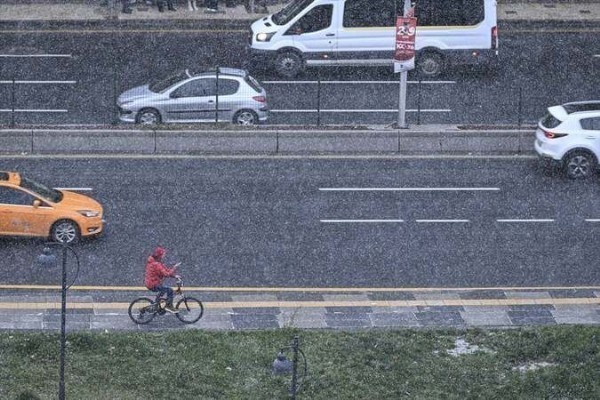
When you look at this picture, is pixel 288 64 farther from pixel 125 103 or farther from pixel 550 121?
pixel 550 121

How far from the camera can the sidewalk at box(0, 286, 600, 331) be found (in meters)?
21.0

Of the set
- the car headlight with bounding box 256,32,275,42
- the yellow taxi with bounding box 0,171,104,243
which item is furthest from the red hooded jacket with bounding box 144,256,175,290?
the car headlight with bounding box 256,32,275,42

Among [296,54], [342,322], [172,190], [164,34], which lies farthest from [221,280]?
[164,34]

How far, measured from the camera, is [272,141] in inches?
1159

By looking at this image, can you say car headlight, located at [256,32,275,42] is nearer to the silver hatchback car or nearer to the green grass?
the silver hatchback car

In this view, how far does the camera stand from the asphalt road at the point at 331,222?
2312cm

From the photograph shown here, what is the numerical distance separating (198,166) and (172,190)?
5.88 feet

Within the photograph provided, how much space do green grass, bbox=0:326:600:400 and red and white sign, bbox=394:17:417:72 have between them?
10.3m

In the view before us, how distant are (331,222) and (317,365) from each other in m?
A: 6.17

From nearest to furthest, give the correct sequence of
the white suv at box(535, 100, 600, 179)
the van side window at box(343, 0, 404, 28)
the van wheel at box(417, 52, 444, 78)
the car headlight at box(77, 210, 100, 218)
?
the car headlight at box(77, 210, 100, 218), the white suv at box(535, 100, 600, 179), the van wheel at box(417, 52, 444, 78), the van side window at box(343, 0, 404, 28)

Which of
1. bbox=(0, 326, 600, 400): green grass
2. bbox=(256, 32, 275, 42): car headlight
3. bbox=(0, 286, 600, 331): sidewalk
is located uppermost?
bbox=(256, 32, 275, 42): car headlight

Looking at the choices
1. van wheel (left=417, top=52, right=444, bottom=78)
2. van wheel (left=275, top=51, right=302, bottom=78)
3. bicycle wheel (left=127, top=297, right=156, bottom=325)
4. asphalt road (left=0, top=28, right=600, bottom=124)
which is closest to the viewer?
bicycle wheel (left=127, top=297, right=156, bottom=325)

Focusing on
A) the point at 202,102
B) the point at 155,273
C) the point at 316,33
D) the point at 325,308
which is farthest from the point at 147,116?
the point at 155,273

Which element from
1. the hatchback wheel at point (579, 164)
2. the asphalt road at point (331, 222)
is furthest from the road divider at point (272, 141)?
the hatchback wheel at point (579, 164)
